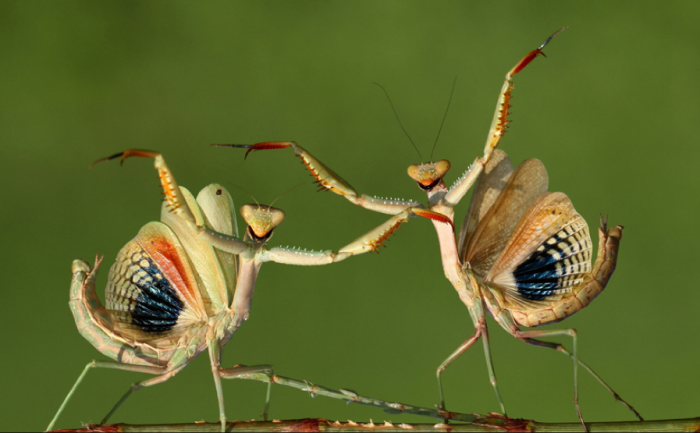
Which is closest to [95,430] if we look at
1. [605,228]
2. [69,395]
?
[69,395]

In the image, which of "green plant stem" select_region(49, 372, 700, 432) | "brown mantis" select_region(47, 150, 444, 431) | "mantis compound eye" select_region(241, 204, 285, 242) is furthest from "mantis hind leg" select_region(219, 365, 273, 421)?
"mantis compound eye" select_region(241, 204, 285, 242)

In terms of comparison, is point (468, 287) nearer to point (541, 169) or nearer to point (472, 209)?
point (472, 209)

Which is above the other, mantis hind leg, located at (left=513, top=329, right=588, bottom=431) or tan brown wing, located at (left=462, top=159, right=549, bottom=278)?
tan brown wing, located at (left=462, top=159, right=549, bottom=278)

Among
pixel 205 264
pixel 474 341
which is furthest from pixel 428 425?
pixel 205 264

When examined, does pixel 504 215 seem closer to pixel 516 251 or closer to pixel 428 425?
pixel 516 251

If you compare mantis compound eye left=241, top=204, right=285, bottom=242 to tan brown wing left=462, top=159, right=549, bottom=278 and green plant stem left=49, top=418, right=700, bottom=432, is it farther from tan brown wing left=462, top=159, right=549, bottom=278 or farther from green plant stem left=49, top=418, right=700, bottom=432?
tan brown wing left=462, top=159, right=549, bottom=278

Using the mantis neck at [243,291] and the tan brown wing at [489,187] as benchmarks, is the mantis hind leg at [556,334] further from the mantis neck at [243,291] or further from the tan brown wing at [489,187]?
the mantis neck at [243,291]
